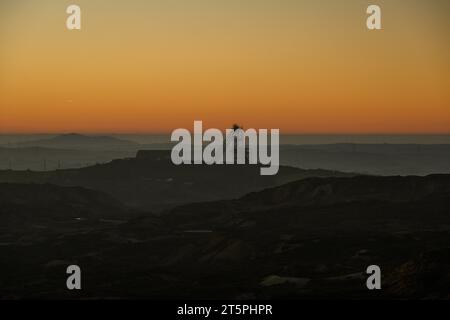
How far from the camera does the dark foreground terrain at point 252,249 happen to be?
3735 inches

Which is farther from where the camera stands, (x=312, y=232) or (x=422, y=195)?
(x=422, y=195)

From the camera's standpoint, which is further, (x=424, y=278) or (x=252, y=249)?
(x=252, y=249)

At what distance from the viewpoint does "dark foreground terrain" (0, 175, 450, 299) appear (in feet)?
311

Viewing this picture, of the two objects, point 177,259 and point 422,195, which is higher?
point 422,195

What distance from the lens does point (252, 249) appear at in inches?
5032

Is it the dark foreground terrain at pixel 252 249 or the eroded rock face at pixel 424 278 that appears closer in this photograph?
the eroded rock face at pixel 424 278

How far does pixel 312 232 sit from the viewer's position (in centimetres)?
14650

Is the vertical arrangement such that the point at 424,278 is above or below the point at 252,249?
below

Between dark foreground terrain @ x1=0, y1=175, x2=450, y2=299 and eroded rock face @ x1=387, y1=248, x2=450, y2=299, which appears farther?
dark foreground terrain @ x1=0, y1=175, x2=450, y2=299
